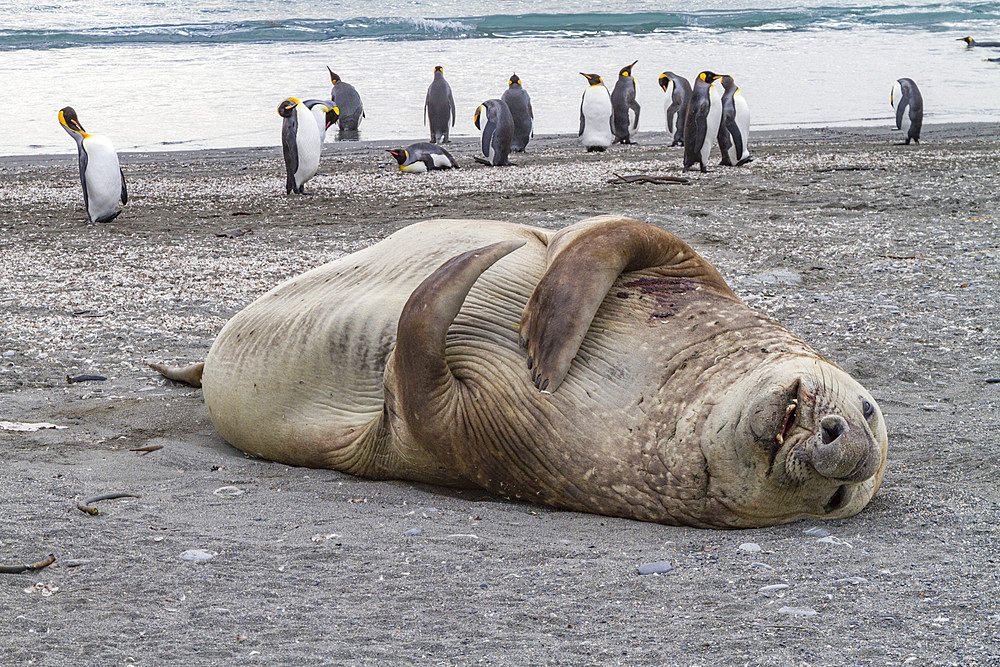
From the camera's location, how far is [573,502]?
125 inches

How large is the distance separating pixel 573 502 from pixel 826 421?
0.84 meters

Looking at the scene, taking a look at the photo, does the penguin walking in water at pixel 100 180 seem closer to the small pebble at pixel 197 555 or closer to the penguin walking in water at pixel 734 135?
the penguin walking in water at pixel 734 135

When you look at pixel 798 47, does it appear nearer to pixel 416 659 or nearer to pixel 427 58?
pixel 427 58

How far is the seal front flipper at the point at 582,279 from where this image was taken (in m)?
3.21

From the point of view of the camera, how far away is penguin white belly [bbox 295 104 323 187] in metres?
13.3

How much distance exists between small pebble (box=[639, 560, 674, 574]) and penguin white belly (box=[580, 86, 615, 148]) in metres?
15.1

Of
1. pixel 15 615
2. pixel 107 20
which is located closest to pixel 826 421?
pixel 15 615

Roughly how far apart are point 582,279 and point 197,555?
1436 mm

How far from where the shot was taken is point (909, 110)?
17.3 m

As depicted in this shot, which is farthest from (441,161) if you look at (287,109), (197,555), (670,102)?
(197,555)

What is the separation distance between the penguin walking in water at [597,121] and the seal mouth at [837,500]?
567 inches

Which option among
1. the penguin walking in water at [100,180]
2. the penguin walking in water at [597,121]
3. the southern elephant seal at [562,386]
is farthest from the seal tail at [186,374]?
the penguin walking in water at [597,121]

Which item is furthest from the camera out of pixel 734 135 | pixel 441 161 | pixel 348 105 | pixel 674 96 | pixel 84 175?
pixel 348 105

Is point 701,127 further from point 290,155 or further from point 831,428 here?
point 831,428
